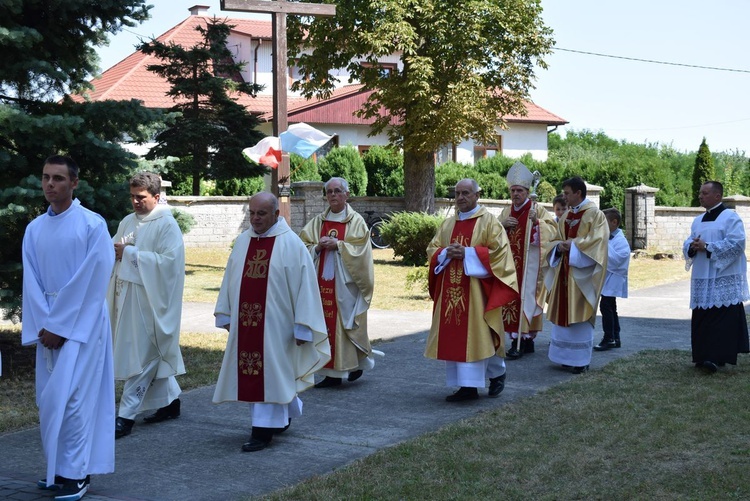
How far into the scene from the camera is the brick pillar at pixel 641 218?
26359 millimetres

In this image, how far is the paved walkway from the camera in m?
5.82

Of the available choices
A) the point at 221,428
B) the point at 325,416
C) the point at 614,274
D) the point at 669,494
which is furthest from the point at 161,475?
the point at 614,274

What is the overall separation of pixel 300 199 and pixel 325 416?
17.3 metres

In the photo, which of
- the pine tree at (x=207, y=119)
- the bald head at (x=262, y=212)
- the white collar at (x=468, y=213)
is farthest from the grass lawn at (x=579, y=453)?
the pine tree at (x=207, y=119)

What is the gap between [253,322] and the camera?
6.81 metres

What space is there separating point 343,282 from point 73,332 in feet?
12.3

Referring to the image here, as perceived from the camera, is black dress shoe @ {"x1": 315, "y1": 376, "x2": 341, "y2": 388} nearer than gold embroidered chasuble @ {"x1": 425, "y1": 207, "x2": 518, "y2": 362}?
No

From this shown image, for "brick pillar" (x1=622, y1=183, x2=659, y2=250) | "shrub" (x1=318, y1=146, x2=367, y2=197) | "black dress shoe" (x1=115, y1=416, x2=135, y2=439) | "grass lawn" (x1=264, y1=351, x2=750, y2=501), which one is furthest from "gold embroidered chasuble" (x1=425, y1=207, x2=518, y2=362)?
"shrub" (x1=318, y1=146, x2=367, y2=197)

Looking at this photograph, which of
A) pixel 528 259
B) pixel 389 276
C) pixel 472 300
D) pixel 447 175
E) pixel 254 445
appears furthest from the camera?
pixel 447 175

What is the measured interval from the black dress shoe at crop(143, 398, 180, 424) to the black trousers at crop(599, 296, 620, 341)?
17.3 ft

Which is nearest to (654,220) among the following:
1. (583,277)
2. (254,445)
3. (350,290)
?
(583,277)

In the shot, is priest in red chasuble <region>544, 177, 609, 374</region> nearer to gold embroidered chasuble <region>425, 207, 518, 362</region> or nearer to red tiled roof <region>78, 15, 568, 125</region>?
gold embroidered chasuble <region>425, 207, 518, 362</region>

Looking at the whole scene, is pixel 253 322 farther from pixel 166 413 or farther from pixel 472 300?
pixel 472 300

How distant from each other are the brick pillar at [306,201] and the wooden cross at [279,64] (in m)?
9.09
